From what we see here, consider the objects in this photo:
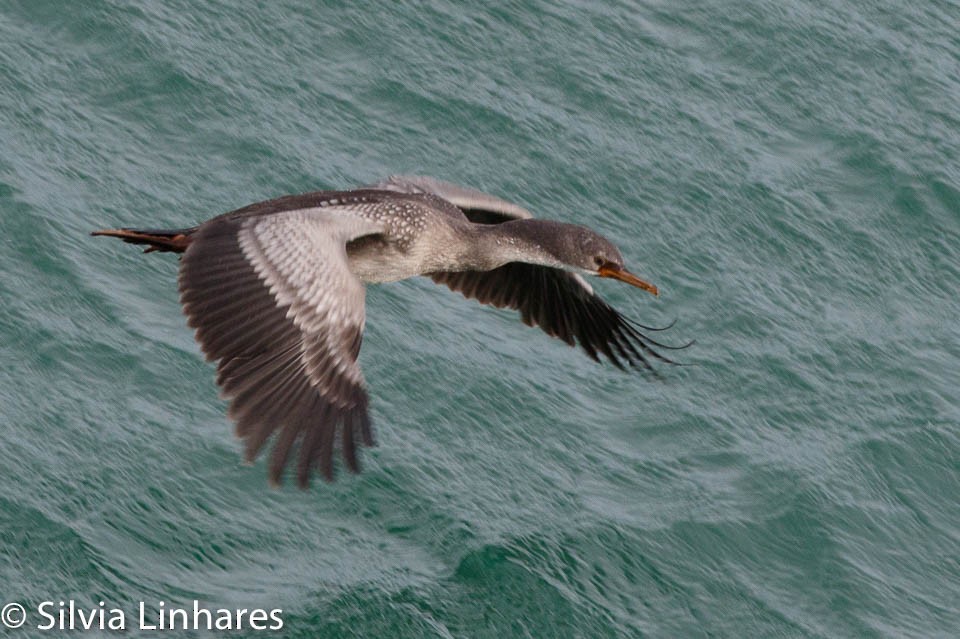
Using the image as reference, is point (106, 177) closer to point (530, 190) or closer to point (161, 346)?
point (161, 346)

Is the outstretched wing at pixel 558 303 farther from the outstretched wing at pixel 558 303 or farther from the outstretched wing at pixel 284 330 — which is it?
the outstretched wing at pixel 284 330

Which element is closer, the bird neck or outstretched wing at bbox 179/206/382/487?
outstretched wing at bbox 179/206/382/487

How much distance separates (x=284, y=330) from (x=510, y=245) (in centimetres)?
165

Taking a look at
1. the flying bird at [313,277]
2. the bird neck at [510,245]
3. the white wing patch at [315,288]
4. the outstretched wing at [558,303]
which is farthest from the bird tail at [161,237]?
the outstretched wing at [558,303]

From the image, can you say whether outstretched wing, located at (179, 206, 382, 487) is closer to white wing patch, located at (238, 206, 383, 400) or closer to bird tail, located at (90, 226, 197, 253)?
white wing patch, located at (238, 206, 383, 400)

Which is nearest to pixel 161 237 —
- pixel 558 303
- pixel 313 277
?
pixel 313 277

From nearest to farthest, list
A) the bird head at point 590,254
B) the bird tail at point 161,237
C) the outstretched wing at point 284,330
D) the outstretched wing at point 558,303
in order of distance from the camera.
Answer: the outstretched wing at point 284,330 < the bird tail at point 161,237 < the bird head at point 590,254 < the outstretched wing at point 558,303

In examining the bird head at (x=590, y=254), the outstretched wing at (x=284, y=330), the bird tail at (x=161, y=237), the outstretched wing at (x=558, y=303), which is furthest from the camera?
the outstretched wing at (x=558, y=303)

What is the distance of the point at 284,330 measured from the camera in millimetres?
8023

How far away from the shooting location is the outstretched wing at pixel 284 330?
7.74m

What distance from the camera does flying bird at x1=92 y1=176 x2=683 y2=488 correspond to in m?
7.78

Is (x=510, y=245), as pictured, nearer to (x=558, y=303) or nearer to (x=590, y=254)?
(x=590, y=254)

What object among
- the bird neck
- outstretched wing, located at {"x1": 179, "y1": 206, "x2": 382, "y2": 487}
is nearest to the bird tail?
outstretched wing, located at {"x1": 179, "y1": 206, "x2": 382, "y2": 487}

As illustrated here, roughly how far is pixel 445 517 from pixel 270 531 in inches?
47.0
